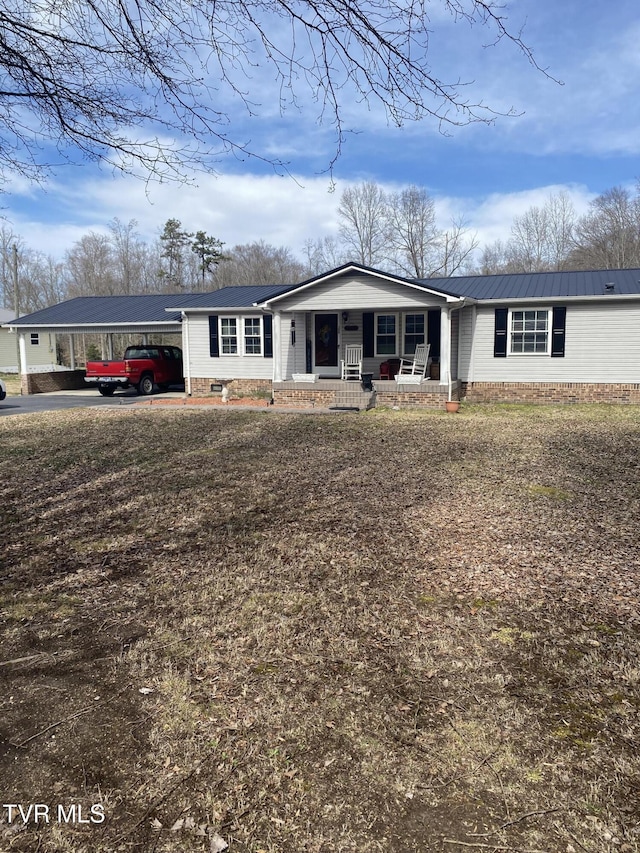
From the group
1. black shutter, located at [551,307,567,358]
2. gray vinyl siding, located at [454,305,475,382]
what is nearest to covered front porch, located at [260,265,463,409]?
gray vinyl siding, located at [454,305,475,382]

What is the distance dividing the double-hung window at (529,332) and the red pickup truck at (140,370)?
11.9m

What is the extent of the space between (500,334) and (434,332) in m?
1.94

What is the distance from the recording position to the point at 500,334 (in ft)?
48.1

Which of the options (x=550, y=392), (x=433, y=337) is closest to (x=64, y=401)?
(x=433, y=337)

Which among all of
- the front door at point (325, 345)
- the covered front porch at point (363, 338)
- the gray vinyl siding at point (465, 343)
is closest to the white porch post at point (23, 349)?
the covered front porch at point (363, 338)

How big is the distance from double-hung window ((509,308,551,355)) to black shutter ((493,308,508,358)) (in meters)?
0.15

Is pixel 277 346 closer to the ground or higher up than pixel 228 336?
closer to the ground

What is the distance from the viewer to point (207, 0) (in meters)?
3.25

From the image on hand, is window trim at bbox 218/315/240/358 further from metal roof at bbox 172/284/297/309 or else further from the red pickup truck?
the red pickup truck

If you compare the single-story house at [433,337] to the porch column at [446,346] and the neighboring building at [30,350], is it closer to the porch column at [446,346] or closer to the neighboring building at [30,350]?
the porch column at [446,346]

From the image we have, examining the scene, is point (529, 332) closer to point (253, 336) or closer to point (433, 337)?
point (433, 337)

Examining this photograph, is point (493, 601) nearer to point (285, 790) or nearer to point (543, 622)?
point (543, 622)

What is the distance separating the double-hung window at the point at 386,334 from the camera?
16.4 metres

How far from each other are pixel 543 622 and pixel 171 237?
45.0 m
